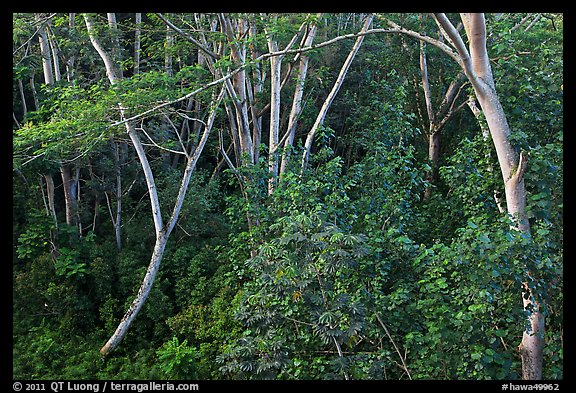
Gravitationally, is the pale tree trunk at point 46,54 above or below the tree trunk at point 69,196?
above

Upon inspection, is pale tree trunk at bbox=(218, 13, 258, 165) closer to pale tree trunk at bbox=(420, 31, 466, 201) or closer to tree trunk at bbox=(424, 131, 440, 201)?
pale tree trunk at bbox=(420, 31, 466, 201)

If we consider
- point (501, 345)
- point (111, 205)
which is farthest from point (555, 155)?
point (111, 205)

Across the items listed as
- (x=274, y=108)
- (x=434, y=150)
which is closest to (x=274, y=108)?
(x=274, y=108)

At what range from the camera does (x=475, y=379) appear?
14.7ft

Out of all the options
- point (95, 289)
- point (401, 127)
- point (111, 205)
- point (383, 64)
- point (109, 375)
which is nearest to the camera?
point (109, 375)

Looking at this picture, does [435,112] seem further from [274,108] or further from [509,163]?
[509,163]

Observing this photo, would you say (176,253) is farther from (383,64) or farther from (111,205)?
(383,64)

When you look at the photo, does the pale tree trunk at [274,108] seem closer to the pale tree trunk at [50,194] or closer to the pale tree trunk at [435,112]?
the pale tree trunk at [435,112]

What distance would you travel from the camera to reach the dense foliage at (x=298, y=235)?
4598 millimetres

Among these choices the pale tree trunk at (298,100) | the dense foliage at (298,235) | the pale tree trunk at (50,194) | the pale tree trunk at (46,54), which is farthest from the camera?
the pale tree trunk at (50,194)

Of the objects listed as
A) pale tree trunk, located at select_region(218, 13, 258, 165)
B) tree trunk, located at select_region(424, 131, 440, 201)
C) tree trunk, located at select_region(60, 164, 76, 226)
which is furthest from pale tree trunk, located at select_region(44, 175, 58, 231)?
tree trunk, located at select_region(424, 131, 440, 201)

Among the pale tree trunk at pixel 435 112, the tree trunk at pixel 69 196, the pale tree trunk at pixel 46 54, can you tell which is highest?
the pale tree trunk at pixel 46 54

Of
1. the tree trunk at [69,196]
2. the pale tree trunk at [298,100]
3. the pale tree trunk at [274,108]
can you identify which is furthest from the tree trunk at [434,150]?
the tree trunk at [69,196]

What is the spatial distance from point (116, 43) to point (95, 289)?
12.8 feet
